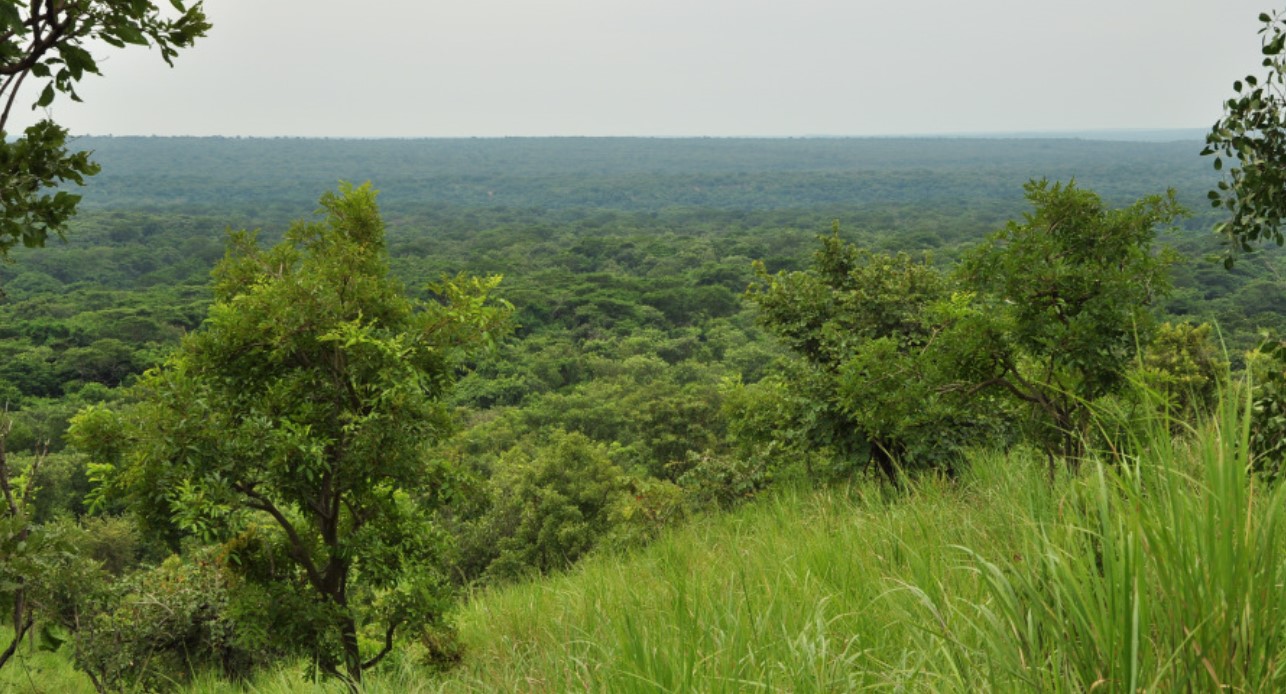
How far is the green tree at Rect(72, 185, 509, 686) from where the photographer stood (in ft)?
20.1

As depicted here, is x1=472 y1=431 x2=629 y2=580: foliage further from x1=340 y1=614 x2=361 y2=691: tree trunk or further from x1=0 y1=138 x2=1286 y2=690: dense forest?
x1=340 y1=614 x2=361 y2=691: tree trunk

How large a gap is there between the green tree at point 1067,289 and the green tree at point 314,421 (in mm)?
4171

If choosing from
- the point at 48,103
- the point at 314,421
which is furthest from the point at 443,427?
the point at 48,103

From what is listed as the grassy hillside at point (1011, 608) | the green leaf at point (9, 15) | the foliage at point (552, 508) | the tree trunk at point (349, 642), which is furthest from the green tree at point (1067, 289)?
the foliage at point (552, 508)

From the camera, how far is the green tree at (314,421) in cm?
613

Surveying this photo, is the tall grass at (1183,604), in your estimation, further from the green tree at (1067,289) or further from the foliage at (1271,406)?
the green tree at (1067,289)

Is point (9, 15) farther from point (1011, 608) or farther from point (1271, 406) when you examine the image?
point (1271, 406)

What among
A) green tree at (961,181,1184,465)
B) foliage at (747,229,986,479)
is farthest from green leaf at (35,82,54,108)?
foliage at (747,229,986,479)

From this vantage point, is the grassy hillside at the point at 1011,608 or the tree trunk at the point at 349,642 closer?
the grassy hillside at the point at 1011,608

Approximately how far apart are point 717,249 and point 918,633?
129884mm

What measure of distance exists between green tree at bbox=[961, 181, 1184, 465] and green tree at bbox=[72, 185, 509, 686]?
13.7 ft

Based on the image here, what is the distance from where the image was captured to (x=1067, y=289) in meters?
6.87

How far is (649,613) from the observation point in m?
3.15

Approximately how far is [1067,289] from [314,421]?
6.26m
